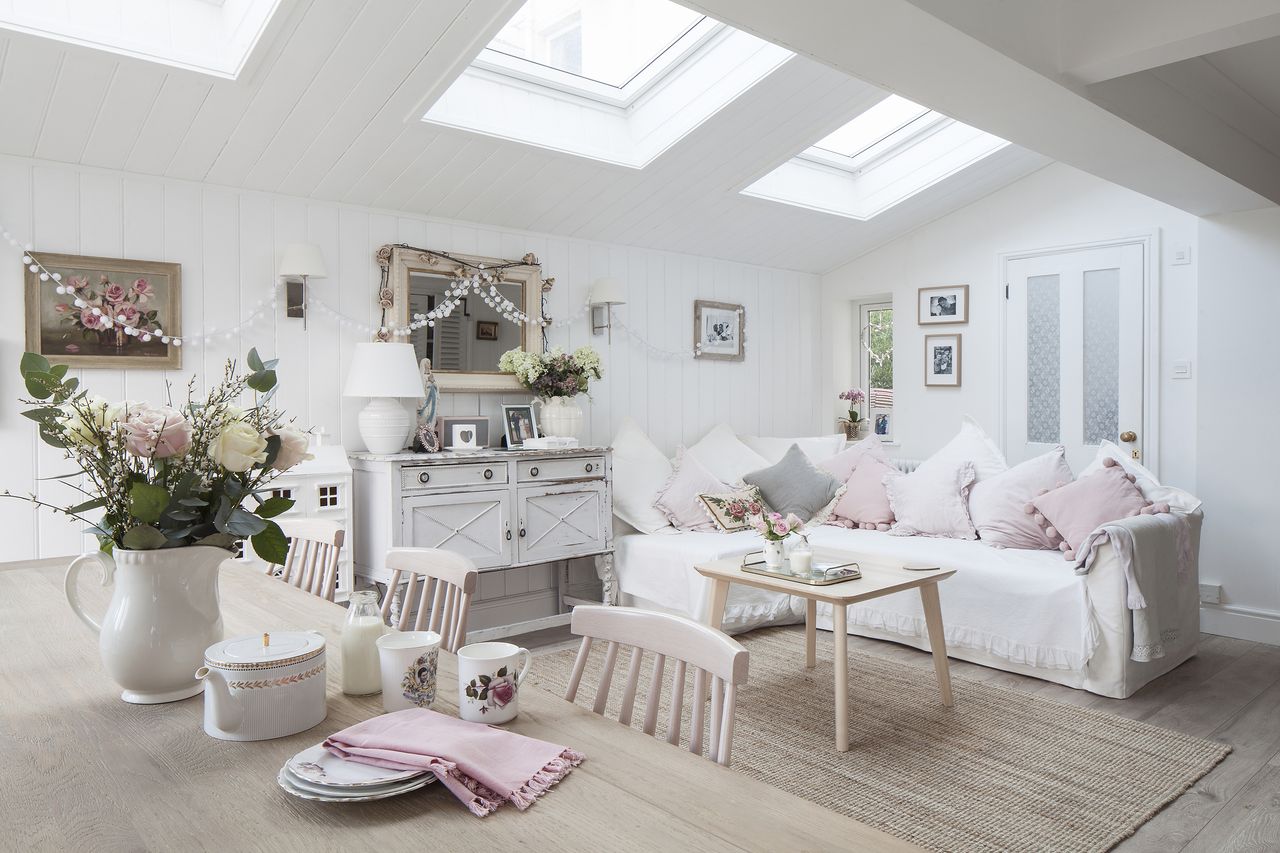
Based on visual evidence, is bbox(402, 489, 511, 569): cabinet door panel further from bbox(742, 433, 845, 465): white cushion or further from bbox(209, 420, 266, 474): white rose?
bbox(209, 420, 266, 474): white rose

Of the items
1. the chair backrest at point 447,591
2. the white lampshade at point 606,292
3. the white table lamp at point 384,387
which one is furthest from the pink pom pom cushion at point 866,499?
the chair backrest at point 447,591

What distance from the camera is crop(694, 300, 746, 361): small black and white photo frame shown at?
5.38m

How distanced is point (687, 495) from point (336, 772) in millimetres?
3768

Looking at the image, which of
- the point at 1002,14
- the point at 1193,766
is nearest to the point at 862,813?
the point at 1193,766

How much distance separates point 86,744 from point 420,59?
255cm

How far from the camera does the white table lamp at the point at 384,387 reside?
12.1 ft

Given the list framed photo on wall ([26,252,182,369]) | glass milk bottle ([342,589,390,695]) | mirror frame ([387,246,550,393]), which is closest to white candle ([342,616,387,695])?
glass milk bottle ([342,589,390,695])

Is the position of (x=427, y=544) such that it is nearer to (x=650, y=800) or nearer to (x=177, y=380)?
(x=177, y=380)

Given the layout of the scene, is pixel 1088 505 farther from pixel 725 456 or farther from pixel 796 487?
pixel 725 456

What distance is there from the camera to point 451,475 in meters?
3.77

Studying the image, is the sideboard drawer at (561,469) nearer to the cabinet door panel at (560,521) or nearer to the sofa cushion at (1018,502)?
the cabinet door panel at (560,521)

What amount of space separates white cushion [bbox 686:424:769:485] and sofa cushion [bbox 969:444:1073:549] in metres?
1.37

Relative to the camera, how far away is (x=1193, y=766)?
2762 mm

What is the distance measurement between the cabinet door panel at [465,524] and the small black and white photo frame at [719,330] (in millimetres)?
1975
